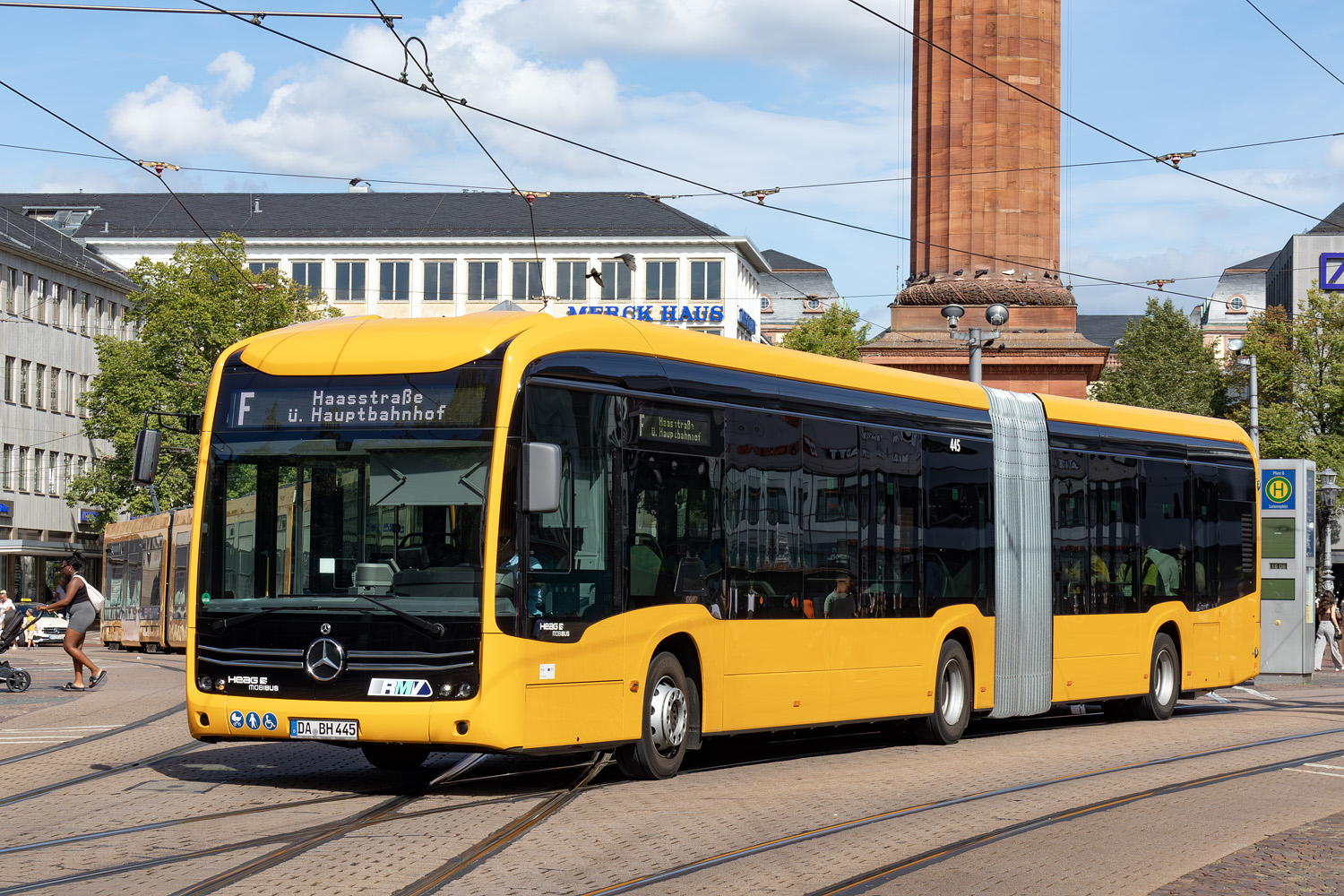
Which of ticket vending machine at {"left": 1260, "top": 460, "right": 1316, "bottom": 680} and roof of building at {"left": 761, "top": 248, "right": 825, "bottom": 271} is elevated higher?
roof of building at {"left": 761, "top": 248, "right": 825, "bottom": 271}

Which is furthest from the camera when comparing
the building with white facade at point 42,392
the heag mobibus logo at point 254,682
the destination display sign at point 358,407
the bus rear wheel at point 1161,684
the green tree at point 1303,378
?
the building with white facade at point 42,392

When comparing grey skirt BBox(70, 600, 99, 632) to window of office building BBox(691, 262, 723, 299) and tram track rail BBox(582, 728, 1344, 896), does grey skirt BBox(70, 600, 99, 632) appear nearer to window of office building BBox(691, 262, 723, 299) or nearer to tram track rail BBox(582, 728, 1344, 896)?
tram track rail BBox(582, 728, 1344, 896)

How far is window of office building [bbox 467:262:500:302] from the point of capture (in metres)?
102

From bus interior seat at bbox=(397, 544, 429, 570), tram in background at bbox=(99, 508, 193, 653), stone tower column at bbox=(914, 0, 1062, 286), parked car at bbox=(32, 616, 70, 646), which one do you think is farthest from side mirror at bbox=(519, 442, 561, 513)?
parked car at bbox=(32, 616, 70, 646)

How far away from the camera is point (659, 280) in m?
101

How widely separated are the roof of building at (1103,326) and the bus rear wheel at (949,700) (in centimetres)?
14632

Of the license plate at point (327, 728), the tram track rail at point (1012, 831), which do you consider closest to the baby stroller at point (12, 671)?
the license plate at point (327, 728)

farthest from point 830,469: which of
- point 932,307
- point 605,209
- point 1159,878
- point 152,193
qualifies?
point 152,193

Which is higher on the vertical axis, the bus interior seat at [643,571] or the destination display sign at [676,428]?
the destination display sign at [676,428]

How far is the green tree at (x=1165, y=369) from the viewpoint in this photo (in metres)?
77.6

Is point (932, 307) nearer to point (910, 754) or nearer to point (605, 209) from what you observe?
point (910, 754)

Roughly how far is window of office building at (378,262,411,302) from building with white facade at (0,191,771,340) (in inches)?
2.0

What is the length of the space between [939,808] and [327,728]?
368cm

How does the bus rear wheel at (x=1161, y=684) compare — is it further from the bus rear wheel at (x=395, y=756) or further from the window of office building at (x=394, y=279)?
the window of office building at (x=394, y=279)
